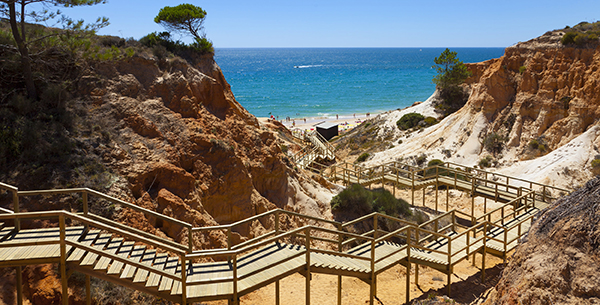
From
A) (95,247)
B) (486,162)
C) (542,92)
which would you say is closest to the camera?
(95,247)

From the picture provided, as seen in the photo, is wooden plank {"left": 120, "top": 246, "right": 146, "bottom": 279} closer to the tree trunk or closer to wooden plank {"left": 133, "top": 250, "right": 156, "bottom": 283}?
wooden plank {"left": 133, "top": 250, "right": 156, "bottom": 283}

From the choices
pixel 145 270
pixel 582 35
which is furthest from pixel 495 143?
pixel 145 270

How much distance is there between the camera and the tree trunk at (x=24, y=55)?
12219mm

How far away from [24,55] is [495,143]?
91.5 feet

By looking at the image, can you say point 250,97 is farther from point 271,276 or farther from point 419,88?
point 271,276

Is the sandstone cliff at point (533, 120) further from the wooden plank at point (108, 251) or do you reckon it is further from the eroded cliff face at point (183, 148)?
the wooden plank at point (108, 251)

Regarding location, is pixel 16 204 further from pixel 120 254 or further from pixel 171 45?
pixel 171 45

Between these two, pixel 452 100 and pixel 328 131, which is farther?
pixel 328 131

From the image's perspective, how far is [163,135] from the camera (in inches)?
570

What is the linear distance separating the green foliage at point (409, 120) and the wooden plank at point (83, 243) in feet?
116

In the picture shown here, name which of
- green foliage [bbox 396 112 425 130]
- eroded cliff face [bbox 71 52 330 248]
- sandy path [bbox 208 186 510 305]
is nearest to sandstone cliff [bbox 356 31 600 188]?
green foliage [bbox 396 112 425 130]

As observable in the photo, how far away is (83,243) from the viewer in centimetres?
858

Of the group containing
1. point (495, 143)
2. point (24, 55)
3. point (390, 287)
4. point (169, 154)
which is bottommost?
point (390, 287)

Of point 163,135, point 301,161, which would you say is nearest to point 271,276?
point 163,135
